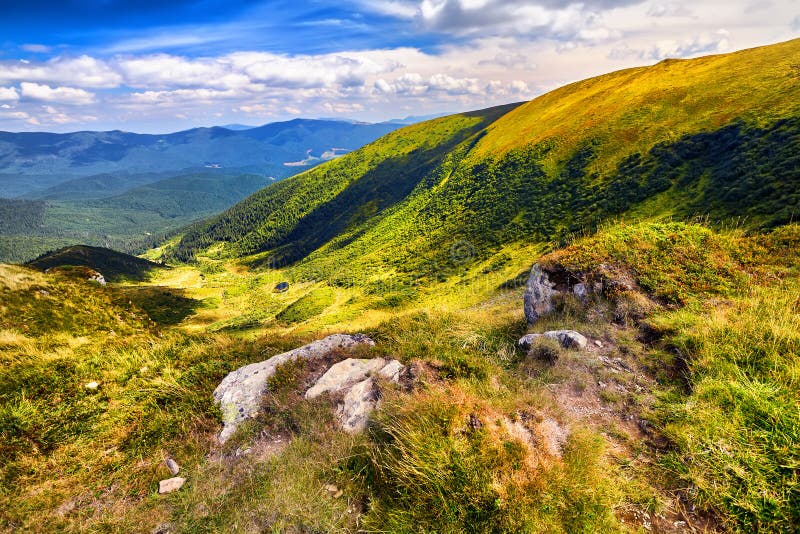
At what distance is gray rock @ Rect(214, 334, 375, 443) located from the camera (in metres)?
7.00

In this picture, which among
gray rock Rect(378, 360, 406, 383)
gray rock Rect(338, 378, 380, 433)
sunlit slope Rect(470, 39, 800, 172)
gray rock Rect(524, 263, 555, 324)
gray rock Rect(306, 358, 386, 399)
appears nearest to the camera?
gray rock Rect(338, 378, 380, 433)

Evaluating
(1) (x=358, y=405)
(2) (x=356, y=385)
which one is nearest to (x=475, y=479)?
(1) (x=358, y=405)

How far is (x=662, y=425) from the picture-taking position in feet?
19.2

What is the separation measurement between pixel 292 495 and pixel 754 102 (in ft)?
236

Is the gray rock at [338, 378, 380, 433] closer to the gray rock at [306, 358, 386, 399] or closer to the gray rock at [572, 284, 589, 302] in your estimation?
the gray rock at [306, 358, 386, 399]

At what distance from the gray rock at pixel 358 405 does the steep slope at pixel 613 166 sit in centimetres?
3341

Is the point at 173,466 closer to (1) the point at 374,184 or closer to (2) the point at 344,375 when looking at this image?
(2) the point at 344,375

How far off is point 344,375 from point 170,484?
370 cm

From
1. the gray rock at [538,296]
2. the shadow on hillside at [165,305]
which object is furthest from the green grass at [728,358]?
the shadow on hillside at [165,305]

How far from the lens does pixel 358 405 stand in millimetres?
6676

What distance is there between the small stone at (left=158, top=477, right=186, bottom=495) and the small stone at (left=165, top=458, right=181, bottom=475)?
0.64 feet

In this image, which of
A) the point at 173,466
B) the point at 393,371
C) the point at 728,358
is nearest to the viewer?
the point at 173,466

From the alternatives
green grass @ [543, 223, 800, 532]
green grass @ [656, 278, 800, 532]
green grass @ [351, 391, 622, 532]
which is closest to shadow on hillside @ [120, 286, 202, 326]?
green grass @ [351, 391, 622, 532]

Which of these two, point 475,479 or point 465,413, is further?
point 465,413
